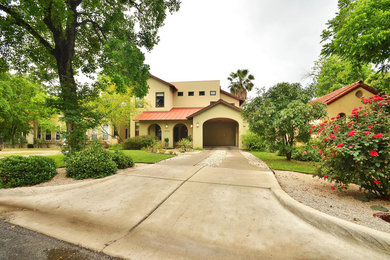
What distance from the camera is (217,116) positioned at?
626 inches

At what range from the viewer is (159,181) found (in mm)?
4980

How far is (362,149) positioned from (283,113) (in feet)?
15.1

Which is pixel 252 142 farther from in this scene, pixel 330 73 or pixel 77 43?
pixel 330 73

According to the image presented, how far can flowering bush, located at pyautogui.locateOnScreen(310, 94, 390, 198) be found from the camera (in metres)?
3.12

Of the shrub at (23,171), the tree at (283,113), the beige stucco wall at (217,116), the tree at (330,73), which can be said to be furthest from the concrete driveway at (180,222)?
the tree at (330,73)

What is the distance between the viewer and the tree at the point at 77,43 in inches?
239

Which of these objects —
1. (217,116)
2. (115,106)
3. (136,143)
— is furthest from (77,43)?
(217,116)

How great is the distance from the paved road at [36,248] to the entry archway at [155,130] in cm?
1696

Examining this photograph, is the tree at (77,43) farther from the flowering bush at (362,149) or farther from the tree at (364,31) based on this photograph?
the tree at (364,31)

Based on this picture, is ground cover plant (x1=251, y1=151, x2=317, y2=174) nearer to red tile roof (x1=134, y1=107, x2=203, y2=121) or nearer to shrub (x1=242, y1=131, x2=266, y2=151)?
shrub (x1=242, y1=131, x2=266, y2=151)

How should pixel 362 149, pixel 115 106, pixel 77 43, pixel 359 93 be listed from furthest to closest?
pixel 115 106 < pixel 359 93 < pixel 77 43 < pixel 362 149

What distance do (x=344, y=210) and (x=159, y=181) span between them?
183 inches

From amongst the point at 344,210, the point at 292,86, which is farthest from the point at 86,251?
the point at 292,86

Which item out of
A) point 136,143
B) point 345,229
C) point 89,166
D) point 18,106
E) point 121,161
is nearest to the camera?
point 345,229
